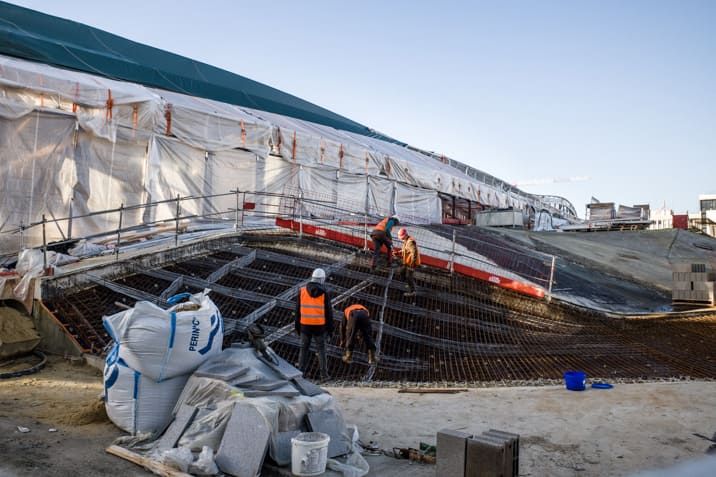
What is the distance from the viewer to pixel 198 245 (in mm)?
10633

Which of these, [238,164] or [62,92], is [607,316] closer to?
[238,164]

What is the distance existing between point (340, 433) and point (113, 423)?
227cm

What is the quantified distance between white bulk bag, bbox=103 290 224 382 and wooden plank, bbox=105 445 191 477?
68 centimetres

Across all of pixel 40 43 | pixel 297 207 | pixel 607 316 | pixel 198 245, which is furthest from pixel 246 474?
pixel 40 43

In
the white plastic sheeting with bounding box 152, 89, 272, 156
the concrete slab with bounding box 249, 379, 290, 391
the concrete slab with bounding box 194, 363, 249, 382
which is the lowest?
the concrete slab with bounding box 249, 379, 290, 391

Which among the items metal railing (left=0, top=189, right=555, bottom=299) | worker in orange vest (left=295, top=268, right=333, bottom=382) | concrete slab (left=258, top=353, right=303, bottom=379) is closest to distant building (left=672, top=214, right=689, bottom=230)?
metal railing (left=0, top=189, right=555, bottom=299)

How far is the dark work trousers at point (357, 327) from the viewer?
26.2 feet

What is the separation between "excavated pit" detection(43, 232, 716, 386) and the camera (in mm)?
8055

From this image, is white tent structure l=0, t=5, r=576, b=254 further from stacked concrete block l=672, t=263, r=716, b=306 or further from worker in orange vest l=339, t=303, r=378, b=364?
stacked concrete block l=672, t=263, r=716, b=306

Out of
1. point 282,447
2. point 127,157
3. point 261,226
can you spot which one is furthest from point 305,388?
point 127,157

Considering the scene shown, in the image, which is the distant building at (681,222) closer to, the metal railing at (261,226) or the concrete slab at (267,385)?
the metal railing at (261,226)

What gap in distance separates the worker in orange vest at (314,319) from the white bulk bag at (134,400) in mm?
2620

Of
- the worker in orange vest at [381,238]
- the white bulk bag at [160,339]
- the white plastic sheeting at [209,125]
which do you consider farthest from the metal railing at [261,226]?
the white bulk bag at [160,339]

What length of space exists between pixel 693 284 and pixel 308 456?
13700 millimetres
